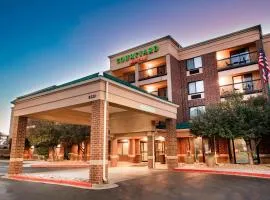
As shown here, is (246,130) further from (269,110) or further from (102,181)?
(102,181)

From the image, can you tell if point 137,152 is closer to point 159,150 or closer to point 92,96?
point 159,150

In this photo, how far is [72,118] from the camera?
19797 mm

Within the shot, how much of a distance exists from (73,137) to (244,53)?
24.4 metres

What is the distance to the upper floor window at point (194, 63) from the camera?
30.0 m

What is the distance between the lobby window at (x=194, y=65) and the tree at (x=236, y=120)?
28.2 ft

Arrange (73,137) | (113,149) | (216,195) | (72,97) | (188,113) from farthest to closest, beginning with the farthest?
1. (73,137)
2. (188,113)
3. (113,149)
4. (72,97)
5. (216,195)

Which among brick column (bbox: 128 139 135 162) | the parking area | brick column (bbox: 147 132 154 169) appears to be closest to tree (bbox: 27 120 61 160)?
brick column (bbox: 128 139 135 162)

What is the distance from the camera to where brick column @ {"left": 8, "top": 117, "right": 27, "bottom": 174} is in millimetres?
16250

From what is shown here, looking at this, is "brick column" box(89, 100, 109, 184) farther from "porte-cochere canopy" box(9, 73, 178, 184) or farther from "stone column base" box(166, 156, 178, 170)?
"stone column base" box(166, 156, 178, 170)

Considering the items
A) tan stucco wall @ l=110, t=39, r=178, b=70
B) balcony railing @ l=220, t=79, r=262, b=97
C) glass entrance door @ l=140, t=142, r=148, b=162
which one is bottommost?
glass entrance door @ l=140, t=142, r=148, b=162

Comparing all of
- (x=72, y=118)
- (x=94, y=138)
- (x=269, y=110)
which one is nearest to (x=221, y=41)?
(x=269, y=110)

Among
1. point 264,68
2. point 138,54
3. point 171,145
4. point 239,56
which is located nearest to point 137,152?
point 171,145

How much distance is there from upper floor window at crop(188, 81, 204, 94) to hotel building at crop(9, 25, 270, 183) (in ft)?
0.41

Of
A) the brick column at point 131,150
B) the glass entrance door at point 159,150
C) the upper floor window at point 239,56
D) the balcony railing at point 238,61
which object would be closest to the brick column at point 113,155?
the glass entrance door at point 159,150
